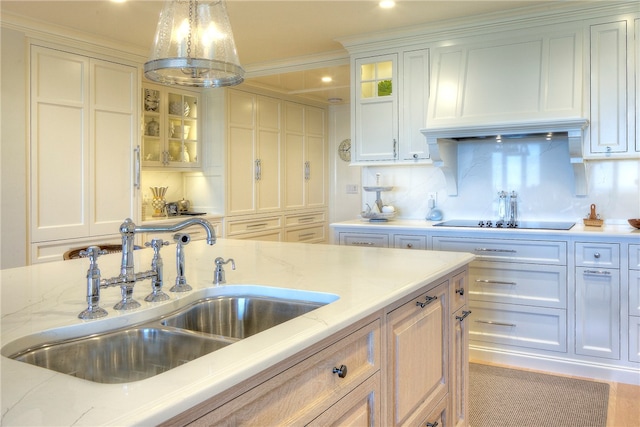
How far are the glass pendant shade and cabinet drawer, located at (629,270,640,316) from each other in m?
2.64

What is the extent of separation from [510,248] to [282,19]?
7.55 ft

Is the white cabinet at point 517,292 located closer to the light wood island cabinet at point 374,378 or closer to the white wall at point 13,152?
the light wood island cabinet at point 374,378

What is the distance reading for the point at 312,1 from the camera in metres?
3.34

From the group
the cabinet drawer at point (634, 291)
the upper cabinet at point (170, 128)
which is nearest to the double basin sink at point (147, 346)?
the cabinet drawer at point (634, 291)

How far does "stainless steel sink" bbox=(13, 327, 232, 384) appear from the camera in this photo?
3.76ft

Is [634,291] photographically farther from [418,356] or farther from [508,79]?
[418,356]

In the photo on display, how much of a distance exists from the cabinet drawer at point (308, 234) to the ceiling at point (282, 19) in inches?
88.9

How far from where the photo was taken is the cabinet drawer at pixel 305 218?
20.3ft

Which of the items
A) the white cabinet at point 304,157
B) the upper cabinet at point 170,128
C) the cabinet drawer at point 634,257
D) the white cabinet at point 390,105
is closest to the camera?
the cabinet drawer at point 634,257

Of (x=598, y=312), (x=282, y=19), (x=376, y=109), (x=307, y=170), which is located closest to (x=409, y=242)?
(x=376, y=109)

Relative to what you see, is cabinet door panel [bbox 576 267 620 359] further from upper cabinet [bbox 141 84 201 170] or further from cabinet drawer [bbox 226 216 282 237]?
upper cabinet [bbox 141 84 201 170]

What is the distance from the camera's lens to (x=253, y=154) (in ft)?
18.5

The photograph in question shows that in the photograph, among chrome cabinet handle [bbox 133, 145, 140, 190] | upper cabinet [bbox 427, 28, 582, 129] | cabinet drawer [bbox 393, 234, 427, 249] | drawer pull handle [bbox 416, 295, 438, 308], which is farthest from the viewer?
chrome cabinet handle [bbox 133, 145, 140, 190]

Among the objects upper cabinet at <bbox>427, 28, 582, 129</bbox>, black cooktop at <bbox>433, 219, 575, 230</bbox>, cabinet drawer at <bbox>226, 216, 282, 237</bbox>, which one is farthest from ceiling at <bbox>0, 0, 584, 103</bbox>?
cabinet drawer at <bbox>226, 216, 282, 237</bbox>
